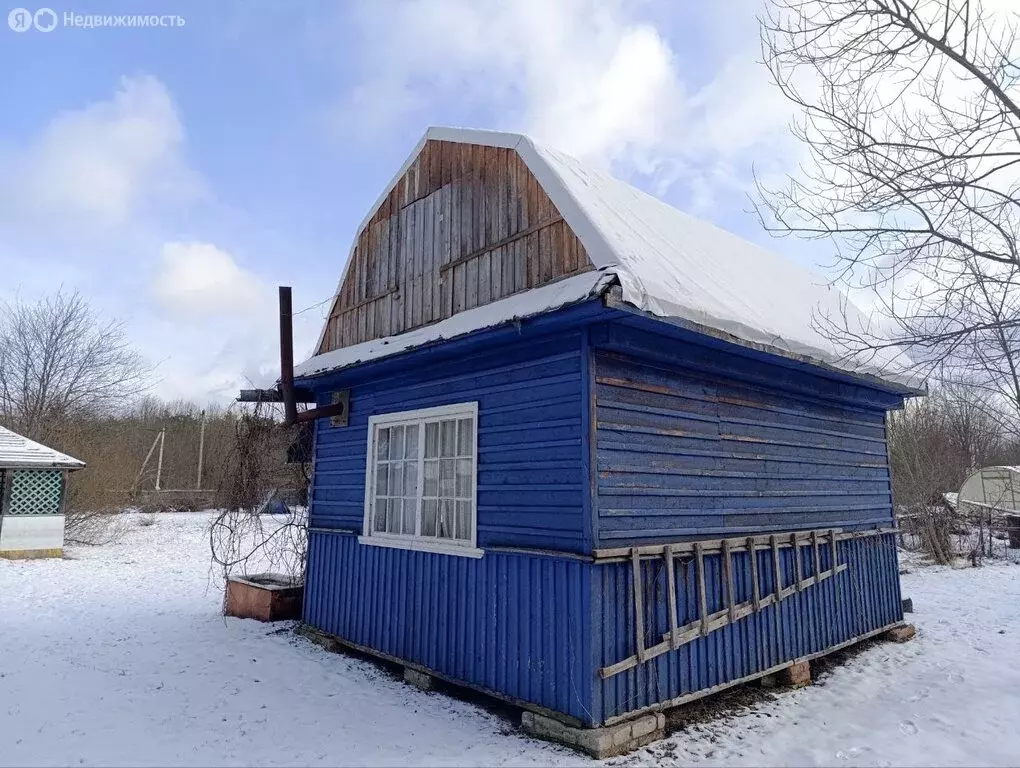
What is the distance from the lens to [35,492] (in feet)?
53.5

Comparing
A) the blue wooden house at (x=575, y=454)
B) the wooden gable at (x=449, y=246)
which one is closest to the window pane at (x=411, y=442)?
the blue wooden house at (x=575, y=454)

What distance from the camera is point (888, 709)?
18.3ft

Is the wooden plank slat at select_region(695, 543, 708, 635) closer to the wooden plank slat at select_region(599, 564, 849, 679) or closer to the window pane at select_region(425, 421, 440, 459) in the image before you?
the wooden plank slat at select_region(599, 564, 849, 679)

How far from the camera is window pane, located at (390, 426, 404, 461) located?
6.88m

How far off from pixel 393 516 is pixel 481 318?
2.50 m

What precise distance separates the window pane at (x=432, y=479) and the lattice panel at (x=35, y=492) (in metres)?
14.6

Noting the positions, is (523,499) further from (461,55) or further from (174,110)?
(174,110)

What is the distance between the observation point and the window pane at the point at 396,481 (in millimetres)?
6762

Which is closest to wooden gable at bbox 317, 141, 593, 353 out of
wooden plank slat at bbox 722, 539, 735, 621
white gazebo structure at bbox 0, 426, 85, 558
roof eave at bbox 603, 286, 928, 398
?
roof eave at bbox 603, 286, 928, 398

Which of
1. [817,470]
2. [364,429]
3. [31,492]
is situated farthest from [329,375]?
[31,492]

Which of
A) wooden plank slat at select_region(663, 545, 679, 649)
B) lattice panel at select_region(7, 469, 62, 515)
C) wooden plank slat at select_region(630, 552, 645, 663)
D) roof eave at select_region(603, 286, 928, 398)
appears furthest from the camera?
lattice panel at select_region(7, 469, 62, 515)

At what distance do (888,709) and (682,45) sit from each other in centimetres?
608

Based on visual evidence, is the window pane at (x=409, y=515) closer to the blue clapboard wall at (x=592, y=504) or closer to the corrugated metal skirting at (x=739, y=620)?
the blue clapboard wall at (x=592, y=504)

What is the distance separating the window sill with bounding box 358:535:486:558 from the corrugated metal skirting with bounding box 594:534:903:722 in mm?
1371
